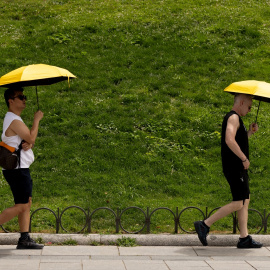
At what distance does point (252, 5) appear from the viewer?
1816 cm

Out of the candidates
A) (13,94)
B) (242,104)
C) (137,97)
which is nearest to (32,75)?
(13,94)

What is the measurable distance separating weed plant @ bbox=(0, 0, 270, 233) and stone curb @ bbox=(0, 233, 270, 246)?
1.79ft

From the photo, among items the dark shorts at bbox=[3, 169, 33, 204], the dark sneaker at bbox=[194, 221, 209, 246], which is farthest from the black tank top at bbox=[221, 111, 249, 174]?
the dark shorts at bbox=[3, 169, 33, 204]

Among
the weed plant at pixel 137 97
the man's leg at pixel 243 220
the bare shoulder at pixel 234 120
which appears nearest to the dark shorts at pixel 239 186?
the man's leg at pixel 243 220

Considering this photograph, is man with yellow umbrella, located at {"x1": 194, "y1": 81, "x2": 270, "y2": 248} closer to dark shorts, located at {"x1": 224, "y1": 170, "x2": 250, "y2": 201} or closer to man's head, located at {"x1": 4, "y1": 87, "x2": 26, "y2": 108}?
dark shorts, located at {"x1": 224, "y1": 170, "x2": 250, "y2": 201}

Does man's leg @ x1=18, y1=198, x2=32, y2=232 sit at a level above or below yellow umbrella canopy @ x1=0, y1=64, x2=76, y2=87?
below

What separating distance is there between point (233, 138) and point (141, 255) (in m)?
1.79

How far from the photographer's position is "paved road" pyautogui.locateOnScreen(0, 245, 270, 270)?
533 centimetres

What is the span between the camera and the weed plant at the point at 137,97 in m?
8.54

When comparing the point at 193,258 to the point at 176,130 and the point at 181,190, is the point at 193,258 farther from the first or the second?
the point at 176,130

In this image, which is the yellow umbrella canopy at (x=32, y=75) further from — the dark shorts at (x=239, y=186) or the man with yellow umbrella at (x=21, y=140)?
the dark shorts at (x=239, y=186)

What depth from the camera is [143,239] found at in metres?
6.38

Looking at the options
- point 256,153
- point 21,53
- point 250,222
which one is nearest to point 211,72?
point 256,153

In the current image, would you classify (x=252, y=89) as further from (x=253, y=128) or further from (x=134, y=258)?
(x=134, y=258)
